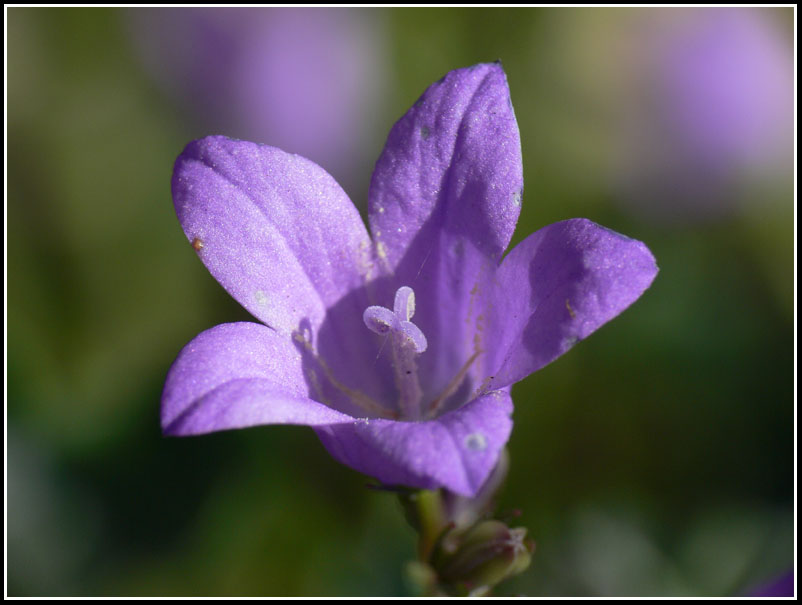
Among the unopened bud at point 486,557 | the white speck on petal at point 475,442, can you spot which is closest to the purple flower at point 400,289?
the white speck on petal at point 475,442

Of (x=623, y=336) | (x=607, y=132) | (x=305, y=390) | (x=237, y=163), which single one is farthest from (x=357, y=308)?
(x=607, y=132)

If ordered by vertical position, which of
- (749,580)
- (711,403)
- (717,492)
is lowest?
(749,580)

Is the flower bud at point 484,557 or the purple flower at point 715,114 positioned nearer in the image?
the flower bud at point 484,557

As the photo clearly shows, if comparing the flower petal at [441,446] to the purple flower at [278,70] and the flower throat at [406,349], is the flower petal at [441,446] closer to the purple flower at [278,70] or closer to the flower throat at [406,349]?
the flower throat at [406,349]

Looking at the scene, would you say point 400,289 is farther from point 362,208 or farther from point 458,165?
point 362,208

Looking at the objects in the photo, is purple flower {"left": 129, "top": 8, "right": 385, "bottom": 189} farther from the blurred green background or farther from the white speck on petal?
the white speck on petal

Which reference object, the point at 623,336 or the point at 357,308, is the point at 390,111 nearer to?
the point at 623,336

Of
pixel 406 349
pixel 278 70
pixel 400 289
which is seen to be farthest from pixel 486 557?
pixel 278 70
